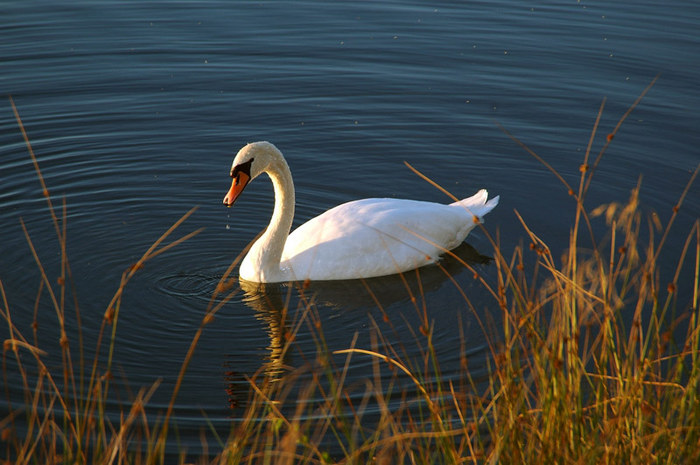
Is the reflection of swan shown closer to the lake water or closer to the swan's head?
the lake water

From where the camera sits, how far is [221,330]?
7.24 metres

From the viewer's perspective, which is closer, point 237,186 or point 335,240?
point 237,186

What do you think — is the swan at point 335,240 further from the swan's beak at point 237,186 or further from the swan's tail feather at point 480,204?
the swan's tail feather at point 480,204

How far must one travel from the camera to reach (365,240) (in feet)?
26.6

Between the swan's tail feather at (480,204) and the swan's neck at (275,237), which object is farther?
the swan's tail feather at (480,204)

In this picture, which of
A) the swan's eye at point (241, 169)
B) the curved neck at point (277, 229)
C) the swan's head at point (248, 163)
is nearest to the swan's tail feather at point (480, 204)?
the curved neck at point (277, 229)

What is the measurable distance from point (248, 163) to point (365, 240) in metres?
1.23

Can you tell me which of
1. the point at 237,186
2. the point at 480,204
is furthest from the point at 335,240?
the point at 480,204

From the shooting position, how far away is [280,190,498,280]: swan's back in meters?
8.10

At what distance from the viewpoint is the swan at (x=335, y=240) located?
8.09 metres

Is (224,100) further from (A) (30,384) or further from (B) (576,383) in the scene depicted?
(B) (576,383)

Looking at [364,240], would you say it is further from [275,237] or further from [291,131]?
[291,131]

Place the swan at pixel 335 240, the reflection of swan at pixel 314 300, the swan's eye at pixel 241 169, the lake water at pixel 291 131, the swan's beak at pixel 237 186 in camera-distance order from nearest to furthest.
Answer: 1. the reflection of swan at pixel 314 300
2. the lake water at pixel 291 131
3. the swan's beak at pixel 237 186
4. the swan's eye at pixel 241 169
5. the swan at pixel 335 240

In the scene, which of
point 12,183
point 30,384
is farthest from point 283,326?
point 12,183
